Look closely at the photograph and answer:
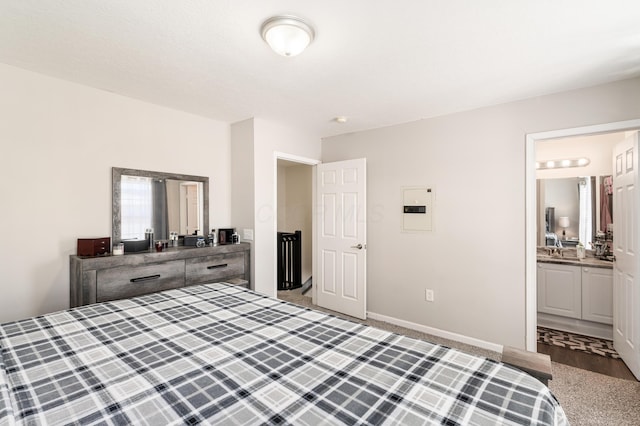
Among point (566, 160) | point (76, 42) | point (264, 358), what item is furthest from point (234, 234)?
point (566, 160)

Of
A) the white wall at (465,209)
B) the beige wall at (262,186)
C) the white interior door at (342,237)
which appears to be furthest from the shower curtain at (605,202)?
the beige wall at (262,186)

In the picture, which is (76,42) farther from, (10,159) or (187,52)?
(10,159)

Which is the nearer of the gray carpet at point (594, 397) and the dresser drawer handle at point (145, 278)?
the gray carpet at point (594, 397)

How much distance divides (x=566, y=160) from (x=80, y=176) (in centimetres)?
558

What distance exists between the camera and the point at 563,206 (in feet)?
13.3

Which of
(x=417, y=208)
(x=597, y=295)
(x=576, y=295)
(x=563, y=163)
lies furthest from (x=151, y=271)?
(x=563, y=163)

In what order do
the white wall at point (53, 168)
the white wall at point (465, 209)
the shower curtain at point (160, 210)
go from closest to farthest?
the white wall at point (53, 168) → the white wall at point (465, 209) → the shower curtain at point (160, 210)

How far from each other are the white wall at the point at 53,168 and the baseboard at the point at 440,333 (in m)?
3.20

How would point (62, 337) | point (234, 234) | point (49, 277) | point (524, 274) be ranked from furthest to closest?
point (234, 234) → point (524, 274) → point (49, 277) → point (62, 337)

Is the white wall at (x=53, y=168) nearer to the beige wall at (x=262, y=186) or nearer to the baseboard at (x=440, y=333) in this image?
the beige wall at (x=262, y=186)

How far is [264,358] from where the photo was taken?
1.19 meters

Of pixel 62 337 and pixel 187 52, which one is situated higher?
pixel 187 52

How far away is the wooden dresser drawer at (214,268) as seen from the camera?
2.99 meters

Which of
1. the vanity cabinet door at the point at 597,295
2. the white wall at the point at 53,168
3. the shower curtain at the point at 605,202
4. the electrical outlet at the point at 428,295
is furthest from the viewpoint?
the shower curtain at the point at 605,202
